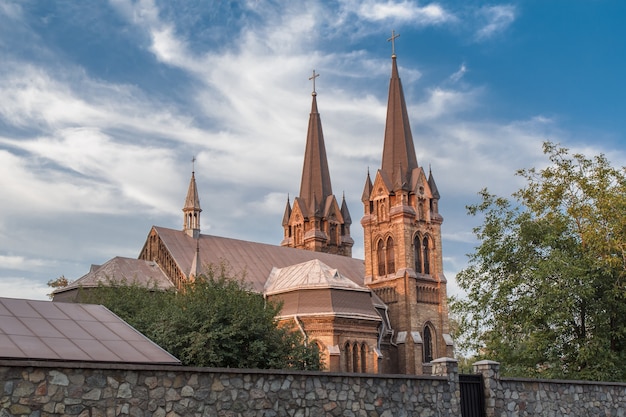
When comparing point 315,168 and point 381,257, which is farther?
point 315,168

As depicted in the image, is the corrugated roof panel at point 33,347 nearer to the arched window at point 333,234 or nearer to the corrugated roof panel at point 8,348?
the corrugated roof panel at point 8,348

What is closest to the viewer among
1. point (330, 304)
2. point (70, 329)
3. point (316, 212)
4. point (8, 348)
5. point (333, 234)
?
point (8, 348)

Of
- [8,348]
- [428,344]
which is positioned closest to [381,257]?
[428,344]

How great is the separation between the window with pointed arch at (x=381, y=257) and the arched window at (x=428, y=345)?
4.42 m

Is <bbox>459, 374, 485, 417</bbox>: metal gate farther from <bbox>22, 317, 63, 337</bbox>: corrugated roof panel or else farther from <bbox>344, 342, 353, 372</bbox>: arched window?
<bbox>344, 342, 353, 372</bbox>: arched window

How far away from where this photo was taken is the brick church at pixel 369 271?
34.4 meters

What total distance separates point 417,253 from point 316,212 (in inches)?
406

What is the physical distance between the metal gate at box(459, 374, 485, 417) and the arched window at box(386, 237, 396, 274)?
100 ft

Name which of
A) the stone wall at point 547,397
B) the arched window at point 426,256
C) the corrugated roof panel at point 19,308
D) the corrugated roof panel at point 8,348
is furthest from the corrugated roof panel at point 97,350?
the arched window at point 426,256

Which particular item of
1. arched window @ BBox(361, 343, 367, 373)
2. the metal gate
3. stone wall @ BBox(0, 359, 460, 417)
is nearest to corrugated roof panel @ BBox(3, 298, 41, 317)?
stone wall @ BBox(0, 359, 460, 417)

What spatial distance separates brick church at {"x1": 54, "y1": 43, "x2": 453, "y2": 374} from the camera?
3438cm

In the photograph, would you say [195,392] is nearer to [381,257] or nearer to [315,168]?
[381,257]

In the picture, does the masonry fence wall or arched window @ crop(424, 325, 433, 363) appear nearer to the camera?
the masonry fence wall

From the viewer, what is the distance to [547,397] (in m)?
14.2
